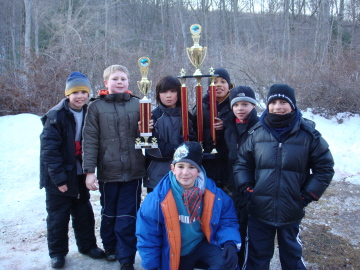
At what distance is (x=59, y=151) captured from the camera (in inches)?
123

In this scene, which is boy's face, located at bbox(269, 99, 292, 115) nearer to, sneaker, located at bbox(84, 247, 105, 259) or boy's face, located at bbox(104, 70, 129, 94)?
boy's face, located at bbox(104, 70, 129, 94)

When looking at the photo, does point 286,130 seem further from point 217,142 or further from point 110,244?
point 110,244

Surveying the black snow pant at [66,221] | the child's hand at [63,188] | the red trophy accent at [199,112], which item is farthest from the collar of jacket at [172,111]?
the child's hand at [63,188]

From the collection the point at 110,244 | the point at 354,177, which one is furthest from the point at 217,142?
the point at 354,177

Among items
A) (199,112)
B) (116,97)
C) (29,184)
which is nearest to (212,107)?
(199,112)

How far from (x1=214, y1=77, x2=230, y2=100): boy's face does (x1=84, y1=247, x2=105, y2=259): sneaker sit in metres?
2.03

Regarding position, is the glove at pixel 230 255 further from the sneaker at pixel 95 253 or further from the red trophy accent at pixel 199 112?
the sneaker at pixel 95 253

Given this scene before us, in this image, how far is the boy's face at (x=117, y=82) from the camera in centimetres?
315

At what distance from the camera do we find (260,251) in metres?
2.80

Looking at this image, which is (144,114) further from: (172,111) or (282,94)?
(282,94)

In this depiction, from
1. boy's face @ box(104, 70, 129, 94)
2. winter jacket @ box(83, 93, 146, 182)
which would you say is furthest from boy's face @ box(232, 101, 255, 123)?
boy's face @ box(104, 70, 129, 94)

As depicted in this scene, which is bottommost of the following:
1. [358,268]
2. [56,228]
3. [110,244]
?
[358,268]

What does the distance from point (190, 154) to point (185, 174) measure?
17cm

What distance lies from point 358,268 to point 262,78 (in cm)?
899
